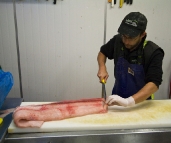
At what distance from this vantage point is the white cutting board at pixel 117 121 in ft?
3.53

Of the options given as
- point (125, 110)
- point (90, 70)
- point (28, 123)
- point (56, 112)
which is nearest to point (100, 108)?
point (125, 110)

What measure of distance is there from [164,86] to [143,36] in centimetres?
176

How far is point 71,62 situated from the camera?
269cm

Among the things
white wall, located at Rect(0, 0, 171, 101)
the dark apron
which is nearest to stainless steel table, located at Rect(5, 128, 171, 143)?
the dark apron

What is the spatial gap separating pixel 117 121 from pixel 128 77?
23.4 inches

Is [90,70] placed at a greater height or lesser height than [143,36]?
lesser

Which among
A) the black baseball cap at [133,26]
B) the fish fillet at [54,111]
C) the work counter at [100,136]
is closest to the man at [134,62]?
the black baseball cap at [133,26]

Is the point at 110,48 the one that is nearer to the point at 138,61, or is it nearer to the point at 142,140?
the point at 138,61

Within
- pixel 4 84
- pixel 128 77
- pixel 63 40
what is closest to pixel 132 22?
pixel 128 77

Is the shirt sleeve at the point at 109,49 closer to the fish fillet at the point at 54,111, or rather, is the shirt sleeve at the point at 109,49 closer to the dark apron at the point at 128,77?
the dark apron at the point at 128,77

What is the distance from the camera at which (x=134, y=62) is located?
156 cm

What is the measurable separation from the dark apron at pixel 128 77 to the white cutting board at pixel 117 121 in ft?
1.08

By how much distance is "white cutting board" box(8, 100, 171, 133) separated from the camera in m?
1.08

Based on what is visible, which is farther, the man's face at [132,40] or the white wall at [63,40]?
the white wall at [63,40]
